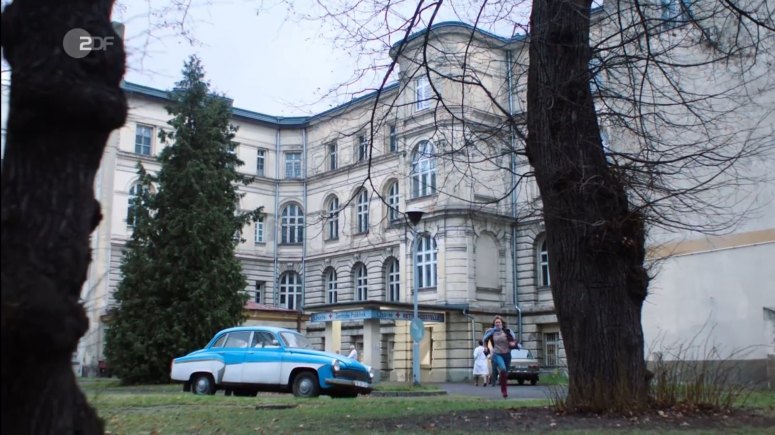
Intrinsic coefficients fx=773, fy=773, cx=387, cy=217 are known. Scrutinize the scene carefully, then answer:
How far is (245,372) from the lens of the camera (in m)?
18.8

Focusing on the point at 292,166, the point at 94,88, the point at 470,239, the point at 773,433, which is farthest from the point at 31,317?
the point at 292,166

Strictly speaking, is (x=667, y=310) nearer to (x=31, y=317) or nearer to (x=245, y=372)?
(x=245, y=372)

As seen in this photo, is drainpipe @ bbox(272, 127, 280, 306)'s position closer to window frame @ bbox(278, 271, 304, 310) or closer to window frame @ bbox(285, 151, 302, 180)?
window frame @ bbox(278, 271, 304, 310)

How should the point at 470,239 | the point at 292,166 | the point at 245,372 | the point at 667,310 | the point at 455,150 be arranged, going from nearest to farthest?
the point at 455,150, the point at 245,372, the point at 667,310, the point at 470,239, the point at 292,166

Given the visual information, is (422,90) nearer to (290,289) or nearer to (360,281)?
(360,281)

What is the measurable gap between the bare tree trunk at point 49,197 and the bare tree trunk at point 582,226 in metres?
6.36

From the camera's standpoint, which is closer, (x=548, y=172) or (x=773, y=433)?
(x=773, y=433)

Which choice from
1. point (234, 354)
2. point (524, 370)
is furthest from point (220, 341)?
point (524, 370)

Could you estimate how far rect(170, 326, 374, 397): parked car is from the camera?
17906mm

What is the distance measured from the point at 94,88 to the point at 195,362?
659 inches

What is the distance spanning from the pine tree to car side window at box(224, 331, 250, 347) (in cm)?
1277

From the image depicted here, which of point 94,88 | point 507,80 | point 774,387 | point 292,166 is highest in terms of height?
point 292,166

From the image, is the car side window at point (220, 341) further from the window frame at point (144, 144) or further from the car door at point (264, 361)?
the window frame at point (144, 144)

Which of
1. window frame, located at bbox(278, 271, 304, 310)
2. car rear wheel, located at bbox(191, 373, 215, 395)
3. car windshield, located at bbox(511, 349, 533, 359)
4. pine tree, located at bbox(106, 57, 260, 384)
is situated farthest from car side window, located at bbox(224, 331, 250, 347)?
window frame, located at bbox(278, 271, 304, 310)
